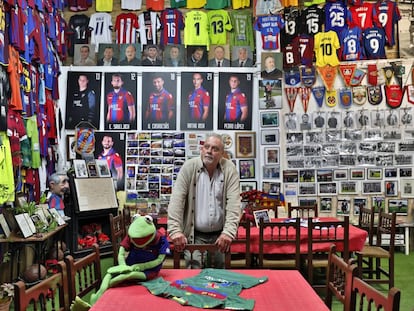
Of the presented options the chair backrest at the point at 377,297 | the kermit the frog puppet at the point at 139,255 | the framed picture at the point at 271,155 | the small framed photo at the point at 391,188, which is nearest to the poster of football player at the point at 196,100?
the framed picture at the point at 271,155

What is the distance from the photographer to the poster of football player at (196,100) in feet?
24.6

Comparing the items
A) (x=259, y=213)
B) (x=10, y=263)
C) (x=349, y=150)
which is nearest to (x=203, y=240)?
(x=259, y=213)

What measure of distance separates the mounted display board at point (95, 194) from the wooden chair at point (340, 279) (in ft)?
14.7

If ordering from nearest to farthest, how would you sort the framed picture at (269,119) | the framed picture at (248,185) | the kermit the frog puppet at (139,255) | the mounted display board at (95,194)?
the kermit the frog puppet at (139,255), the mounted display board at (95,194), the framed picture at (269,119), the framed picture at (248,185)

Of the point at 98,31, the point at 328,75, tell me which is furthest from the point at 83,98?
the point at 328,75

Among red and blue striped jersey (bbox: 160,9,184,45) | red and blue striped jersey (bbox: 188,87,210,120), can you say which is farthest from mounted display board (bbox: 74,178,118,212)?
red and blue striped jersey (bbox: 160,9,184,45)

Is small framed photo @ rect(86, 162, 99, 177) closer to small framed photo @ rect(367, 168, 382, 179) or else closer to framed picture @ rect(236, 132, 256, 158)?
framed picture @ rect(236, 132, 256, 158)

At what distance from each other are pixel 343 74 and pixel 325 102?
0.51 meters

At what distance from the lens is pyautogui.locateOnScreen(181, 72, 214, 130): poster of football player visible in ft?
24.6

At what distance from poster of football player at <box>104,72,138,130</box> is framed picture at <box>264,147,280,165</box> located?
6.92 feet

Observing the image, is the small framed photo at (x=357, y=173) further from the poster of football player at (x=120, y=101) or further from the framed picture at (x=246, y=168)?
the poster of football player at (x=120, y=101)

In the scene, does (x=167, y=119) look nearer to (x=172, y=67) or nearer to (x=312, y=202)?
(x=172, y=67)

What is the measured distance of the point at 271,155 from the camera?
723cm

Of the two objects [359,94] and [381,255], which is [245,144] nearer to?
[359,94]
